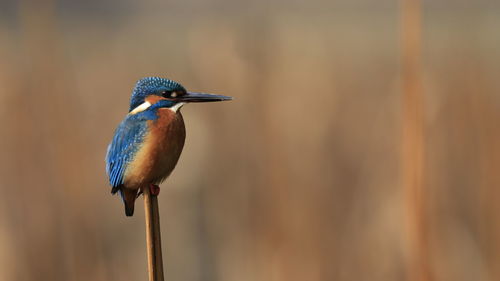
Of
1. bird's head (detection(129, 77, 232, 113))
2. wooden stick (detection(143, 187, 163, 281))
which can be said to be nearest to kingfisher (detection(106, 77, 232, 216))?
bird's head (detection(129, 77, 232, 113))

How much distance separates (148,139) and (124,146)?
0.05 metres

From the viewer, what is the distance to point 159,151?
60.0 inches

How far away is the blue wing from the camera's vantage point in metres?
1.54

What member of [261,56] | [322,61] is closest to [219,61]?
[261,56]

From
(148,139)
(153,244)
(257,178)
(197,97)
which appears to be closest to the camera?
(153,244)

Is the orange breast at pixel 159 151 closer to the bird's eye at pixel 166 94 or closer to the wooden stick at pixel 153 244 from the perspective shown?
the bird's eye at pixel 166 94

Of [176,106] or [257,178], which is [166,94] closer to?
[176,106]

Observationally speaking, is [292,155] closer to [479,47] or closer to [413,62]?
[479,47]

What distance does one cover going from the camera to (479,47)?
3.12m

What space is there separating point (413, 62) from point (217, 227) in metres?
1.69

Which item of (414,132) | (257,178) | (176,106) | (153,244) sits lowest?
(257,178)

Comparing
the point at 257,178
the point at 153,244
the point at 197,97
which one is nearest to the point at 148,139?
the point at 197,97

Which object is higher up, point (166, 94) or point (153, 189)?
point (166, 94)

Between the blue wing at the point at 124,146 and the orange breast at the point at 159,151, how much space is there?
0.04ft
